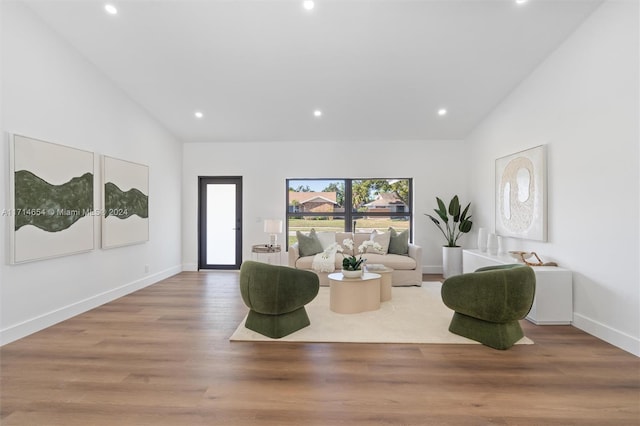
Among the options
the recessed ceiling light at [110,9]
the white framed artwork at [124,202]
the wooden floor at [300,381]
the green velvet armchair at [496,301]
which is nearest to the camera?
the wooden floor at [300,381]

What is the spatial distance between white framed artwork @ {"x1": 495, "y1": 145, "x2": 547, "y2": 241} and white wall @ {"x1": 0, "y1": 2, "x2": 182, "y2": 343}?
5792mm

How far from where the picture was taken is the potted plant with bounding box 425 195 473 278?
228 inches

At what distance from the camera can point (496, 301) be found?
9.15ft

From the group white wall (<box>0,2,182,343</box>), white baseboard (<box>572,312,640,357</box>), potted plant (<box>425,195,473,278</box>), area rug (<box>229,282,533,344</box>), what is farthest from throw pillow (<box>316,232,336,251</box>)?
white baseboard (<box>572,312,640,357</box>)

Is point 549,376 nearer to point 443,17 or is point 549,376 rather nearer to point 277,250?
point 443,17

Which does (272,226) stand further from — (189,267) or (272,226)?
(189,267)

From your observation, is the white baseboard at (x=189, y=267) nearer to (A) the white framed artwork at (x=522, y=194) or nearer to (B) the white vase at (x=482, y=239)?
(B) the white vase at (x=482, y=239)

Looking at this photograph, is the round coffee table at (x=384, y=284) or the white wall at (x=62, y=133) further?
the round coffee table at (x=384, y=284)

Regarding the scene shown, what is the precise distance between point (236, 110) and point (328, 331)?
12.8 feet

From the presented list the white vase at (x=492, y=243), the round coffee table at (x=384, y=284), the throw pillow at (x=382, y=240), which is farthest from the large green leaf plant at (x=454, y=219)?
the round coffee table at (x=384, y=284)

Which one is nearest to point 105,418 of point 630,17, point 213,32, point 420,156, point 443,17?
point 213,32

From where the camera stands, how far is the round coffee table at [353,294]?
382cm

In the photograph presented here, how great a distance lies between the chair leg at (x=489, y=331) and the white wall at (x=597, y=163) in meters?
0.99

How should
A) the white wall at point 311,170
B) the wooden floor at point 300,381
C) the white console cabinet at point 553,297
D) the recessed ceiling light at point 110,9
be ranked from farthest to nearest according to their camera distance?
the white wall at point 311,170 < the white console cabinet at point 553,297 < the recessed ceiling light at point 110,9 < the wooden floor at point 300,381
